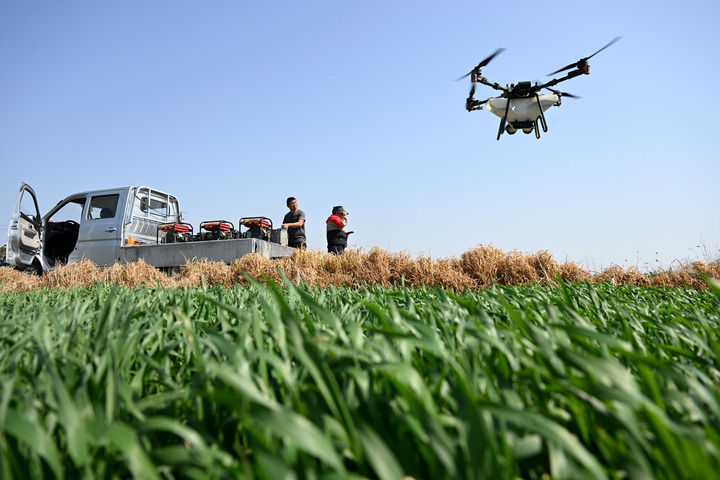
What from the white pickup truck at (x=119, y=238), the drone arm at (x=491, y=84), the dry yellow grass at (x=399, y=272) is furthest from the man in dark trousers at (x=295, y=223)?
the drone arm at (x=491, y=84)

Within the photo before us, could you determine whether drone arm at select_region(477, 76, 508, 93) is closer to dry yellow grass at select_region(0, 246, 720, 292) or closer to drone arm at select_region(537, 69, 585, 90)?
drone arm at select_region(537, 69, 585, 90)

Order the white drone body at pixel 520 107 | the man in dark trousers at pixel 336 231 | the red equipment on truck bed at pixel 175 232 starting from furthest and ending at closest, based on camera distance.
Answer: the white drone body at pixel 520 107, the red equipment on truck bed at pixel 175 232, the man in dark trousers at pixel 336 231

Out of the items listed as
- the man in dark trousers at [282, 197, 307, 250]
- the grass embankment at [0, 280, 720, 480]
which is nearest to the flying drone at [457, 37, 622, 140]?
the man in dark trousers at [282, 197, 307, 250]

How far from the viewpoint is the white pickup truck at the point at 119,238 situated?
28.1 ft

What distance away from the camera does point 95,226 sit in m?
10.0

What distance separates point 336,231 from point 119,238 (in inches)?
212

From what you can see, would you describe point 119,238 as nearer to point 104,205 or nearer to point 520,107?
point 104,205

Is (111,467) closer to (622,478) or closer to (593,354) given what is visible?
(622,478)

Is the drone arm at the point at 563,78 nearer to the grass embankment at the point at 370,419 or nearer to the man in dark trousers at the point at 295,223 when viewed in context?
the man in dark trousers at the point at 295,223

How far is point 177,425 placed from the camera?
535mm

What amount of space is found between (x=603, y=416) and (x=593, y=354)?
5.9 inches

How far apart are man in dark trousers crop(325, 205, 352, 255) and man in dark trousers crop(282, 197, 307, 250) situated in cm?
115

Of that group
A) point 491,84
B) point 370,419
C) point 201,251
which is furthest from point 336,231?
point 491,84

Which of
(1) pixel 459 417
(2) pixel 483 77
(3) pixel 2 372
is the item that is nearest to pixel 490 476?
(1) pixel 459 417
